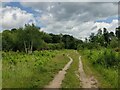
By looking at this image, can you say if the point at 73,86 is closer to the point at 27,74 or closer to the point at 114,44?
the point at 27,74

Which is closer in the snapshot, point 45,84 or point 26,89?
point 26,89

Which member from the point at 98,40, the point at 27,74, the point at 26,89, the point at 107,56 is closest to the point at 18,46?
the point at 98,40

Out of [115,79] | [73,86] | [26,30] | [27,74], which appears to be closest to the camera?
[73,86]

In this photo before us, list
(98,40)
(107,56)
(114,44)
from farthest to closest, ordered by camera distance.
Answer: (98,40) < (114,44) < (107,56)

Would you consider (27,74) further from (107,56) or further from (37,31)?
(37,31)

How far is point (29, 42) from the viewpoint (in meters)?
65.8

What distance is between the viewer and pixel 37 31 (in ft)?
216

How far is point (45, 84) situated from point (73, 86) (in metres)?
1.60

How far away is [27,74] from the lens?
54.5 ft

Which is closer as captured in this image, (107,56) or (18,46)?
(107,56)

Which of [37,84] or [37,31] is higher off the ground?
[37,31]

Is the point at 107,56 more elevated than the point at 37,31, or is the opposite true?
the point at 37,31

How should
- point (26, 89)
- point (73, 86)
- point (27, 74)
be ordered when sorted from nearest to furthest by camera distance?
point (26, 89) < point (73, 86) < point (27, 74)

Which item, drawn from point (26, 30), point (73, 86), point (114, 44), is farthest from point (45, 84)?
point (26, 30)
